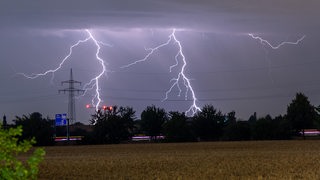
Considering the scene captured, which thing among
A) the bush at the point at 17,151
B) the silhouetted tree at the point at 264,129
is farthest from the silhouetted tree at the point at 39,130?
the bush at the point at 17,151

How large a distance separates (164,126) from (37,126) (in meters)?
21.5

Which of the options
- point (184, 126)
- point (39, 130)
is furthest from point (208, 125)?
point (39, 130)

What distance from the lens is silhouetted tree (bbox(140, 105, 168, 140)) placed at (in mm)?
113812

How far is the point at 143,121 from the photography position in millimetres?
114938

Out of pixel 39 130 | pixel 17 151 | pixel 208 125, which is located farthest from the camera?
pixel 208 125

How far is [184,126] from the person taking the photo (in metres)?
103

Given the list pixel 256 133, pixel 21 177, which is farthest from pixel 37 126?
pixel 21 177

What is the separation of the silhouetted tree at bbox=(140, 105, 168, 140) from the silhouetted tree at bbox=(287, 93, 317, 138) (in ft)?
75.6

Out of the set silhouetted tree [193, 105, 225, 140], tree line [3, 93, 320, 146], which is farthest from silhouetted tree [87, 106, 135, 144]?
silhouetted tree [193, 105, 225, 140]

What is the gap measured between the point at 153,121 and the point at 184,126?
12.9m

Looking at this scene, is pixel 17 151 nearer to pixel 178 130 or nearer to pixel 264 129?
pixel 264 129

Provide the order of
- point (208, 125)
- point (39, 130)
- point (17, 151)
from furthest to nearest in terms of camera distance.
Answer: point (208, 125), point (39, 130), point (17, 151)

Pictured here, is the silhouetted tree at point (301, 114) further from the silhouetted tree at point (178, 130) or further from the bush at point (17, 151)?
the bush at point (17, 151)

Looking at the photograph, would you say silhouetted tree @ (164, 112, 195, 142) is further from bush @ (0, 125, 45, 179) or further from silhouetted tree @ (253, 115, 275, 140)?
bush @ (0, 125, 45, 179)
